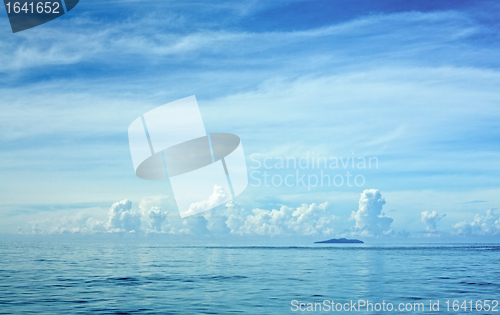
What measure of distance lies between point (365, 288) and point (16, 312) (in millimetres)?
29106

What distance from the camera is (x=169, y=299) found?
106 ft

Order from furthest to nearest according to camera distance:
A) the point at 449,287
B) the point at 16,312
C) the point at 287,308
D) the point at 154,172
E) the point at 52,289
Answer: the point at 154,172, the point at 449,287, the point at 52,289, the point at 287,308, the point at 16,312

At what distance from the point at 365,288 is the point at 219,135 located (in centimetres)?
2268

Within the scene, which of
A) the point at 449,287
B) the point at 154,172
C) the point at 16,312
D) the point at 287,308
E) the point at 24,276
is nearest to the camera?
the point at 16,312

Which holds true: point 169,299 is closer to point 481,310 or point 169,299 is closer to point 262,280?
point 262,280

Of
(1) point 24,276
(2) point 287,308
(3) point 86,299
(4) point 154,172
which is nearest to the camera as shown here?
(2) point 287,308

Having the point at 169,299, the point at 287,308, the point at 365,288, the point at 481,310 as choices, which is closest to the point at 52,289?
the point at 169,299

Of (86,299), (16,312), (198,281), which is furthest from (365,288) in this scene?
(16,312)

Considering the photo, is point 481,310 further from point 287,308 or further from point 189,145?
point 189,145

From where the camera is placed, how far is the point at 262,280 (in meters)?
44.5

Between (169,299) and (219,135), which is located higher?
(219,135)

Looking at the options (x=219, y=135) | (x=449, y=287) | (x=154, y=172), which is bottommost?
(x=449, y=287)

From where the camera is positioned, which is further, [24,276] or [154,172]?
[24,276]

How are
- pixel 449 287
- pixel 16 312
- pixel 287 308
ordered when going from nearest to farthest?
pixel 16 312 → pixel 287 308 → pixel 449 287
